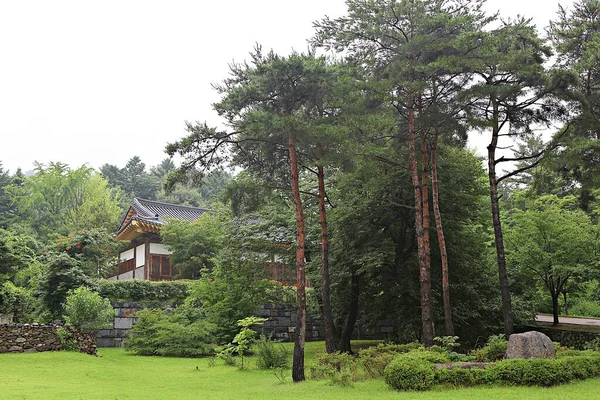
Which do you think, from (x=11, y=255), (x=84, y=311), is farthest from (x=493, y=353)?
(x=11, y=255)

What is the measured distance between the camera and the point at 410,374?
31.6ft

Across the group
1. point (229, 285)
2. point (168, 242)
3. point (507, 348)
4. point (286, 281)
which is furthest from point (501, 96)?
point (168, 242)

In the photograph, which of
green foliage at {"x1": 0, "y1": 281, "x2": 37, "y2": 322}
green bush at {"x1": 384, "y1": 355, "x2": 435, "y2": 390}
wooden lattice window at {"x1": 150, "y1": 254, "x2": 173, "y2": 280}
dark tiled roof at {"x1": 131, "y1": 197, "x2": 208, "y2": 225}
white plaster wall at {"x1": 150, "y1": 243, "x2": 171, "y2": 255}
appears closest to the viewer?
green bush at {"x1": 384, "y1": 355, "x2": 435, "y2": 390}

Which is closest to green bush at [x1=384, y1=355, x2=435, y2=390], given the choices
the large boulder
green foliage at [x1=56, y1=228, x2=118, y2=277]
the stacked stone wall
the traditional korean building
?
the large boulder

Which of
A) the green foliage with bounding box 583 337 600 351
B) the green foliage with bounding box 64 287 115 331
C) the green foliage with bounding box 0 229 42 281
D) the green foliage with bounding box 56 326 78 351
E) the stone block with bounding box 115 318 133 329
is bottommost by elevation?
the green foliage with bounding box 583 337 600 351

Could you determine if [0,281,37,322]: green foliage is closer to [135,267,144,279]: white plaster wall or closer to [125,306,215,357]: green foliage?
[125,306,215,357]: green foliage

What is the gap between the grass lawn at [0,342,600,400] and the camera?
9.05 meters

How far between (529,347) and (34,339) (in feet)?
40.2

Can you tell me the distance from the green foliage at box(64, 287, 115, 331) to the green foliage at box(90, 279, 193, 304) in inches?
103

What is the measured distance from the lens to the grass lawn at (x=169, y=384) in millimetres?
9047

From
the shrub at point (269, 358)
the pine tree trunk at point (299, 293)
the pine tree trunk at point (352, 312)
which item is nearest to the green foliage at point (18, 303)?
the shrub at point (269, 358)

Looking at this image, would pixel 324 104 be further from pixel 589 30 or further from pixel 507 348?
pixel 589 30

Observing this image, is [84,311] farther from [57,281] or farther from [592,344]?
[592,344]

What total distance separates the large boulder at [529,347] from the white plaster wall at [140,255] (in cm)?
1903
